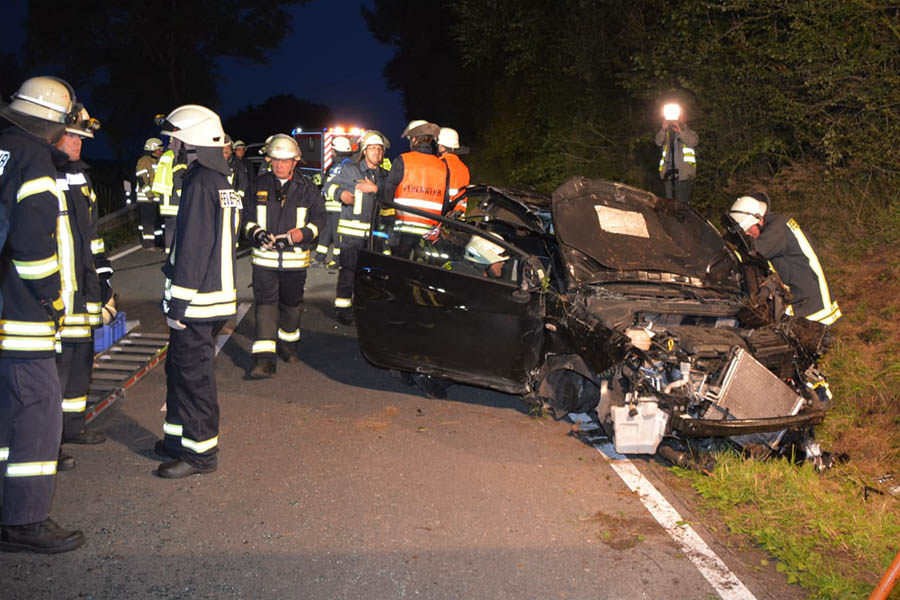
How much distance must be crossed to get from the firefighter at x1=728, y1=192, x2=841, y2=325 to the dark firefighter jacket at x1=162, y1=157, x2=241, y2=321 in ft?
12.7

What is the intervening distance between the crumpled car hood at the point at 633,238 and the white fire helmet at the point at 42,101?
3.35m

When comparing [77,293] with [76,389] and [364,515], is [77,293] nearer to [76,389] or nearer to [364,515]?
[76,389]

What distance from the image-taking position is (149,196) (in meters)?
14.5

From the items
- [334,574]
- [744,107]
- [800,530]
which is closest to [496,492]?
[334,574]

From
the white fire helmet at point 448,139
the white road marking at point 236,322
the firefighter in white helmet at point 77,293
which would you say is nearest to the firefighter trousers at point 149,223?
the white road marking at point 236,322

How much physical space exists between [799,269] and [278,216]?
4295 millimetres

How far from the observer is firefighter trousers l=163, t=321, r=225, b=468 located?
4.74m

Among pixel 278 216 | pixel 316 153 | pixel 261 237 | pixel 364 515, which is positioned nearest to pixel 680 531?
pixel 364 515

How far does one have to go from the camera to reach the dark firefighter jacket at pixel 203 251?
15.2 feet

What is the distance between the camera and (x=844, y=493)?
15.9 feet

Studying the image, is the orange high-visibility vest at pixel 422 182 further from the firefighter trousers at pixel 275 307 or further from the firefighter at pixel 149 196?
the firefighter at pixel 149 196

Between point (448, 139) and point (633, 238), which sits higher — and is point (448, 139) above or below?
above

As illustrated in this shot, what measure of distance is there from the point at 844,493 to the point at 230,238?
13.1 ft

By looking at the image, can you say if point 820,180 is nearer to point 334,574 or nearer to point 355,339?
point 355,339
